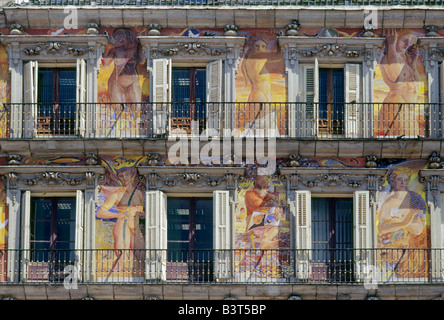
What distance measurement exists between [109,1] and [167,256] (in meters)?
6.49

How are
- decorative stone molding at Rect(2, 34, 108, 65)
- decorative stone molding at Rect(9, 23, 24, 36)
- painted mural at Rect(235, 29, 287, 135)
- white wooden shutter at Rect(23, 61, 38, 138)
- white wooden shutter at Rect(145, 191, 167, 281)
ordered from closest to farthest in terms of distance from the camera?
white wooden shutter at Rect(145, 191, 167, 281)
white wooden shutter at Rect(23, 61, 38, 138)
painted mural at Rect(235, 29, 287, 135)
decorative stone molding at Rect(2, 34, 108, 65)
decorative stone molding at Rect(9, 23, 24, 36)

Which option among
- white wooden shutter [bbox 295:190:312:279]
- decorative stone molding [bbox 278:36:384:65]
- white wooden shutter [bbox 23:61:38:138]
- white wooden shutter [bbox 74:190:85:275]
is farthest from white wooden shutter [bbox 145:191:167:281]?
decorative stone molding [bbox 278:36:384:65]

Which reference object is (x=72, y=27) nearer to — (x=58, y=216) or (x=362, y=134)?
(x=58, y=216)

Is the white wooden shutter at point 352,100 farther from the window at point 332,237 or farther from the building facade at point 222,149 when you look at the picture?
the window at point 332,237

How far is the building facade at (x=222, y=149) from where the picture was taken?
34469 millimetres

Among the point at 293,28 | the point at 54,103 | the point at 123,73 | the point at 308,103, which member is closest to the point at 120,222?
the point at 54,103

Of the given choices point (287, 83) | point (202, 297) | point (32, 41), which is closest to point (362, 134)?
Answer: point (287, 83)

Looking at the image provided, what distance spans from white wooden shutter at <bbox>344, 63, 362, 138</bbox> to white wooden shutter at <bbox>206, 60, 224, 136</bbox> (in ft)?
10.0

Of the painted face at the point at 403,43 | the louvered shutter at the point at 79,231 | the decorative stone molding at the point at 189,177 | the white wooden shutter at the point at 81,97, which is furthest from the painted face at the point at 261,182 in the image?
the painted face at the point at 403,43

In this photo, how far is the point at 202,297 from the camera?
33969mm

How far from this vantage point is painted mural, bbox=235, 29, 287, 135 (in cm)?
3528

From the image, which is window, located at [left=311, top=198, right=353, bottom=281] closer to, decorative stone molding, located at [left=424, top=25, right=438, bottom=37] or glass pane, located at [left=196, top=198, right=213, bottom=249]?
glass pane, located at [left=196, top=198, right=213, bottom=249]

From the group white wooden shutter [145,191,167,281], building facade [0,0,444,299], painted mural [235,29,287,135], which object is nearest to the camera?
white wooden shutter [145,191,167,281]

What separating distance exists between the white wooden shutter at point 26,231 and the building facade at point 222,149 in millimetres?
34
